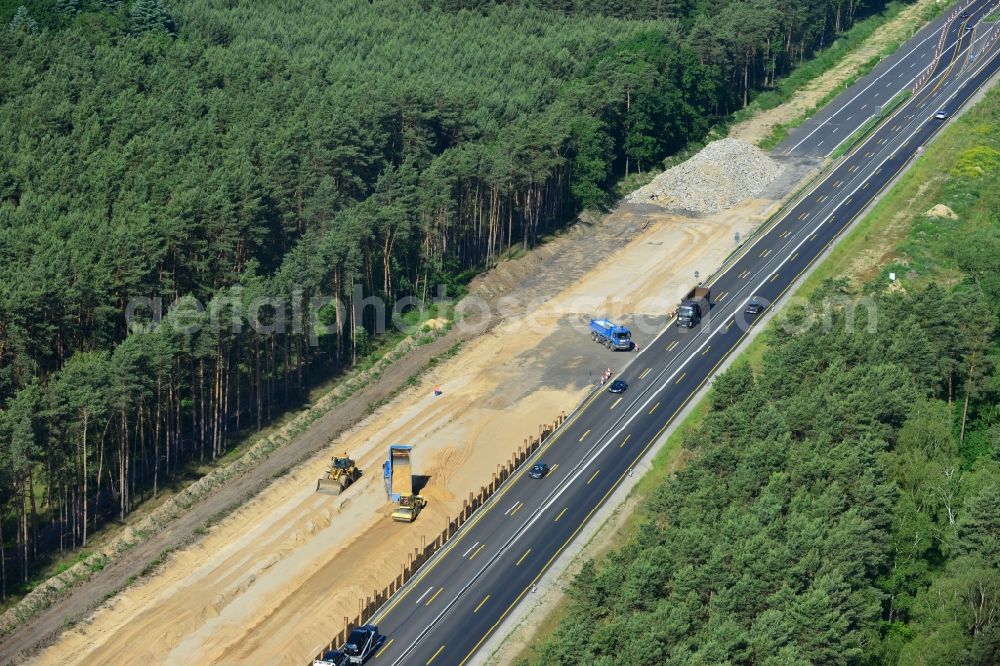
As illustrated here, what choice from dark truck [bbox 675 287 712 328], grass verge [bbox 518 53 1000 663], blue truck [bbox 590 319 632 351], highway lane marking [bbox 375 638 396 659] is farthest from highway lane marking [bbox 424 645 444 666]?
dark truck [bbox 675 287 712 328]

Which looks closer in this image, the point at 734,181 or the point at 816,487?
the point at 816,487

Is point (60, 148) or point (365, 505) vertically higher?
point (60, 148)

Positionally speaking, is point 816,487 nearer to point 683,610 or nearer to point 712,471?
point 712,471

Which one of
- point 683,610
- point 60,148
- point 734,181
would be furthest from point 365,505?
point 734,181

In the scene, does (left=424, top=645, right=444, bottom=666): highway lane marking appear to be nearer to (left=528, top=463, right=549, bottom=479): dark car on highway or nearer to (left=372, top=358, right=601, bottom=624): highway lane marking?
(left=372, top=358, right=601, bottom=624): highway lane marking

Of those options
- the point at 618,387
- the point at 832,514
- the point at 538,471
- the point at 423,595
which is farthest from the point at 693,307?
the point at 423,595

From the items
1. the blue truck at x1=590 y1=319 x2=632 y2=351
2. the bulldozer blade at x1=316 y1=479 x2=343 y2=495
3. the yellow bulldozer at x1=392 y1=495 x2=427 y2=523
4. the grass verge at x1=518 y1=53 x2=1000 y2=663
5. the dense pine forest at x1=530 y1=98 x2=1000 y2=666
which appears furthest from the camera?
the grass verge at x1=518 y1=53 x2=1000 y2=663

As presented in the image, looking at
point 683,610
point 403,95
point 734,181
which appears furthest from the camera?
point 734,181

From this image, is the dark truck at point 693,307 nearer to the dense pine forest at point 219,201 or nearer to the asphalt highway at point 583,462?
the asphalt highway at point 583,462
